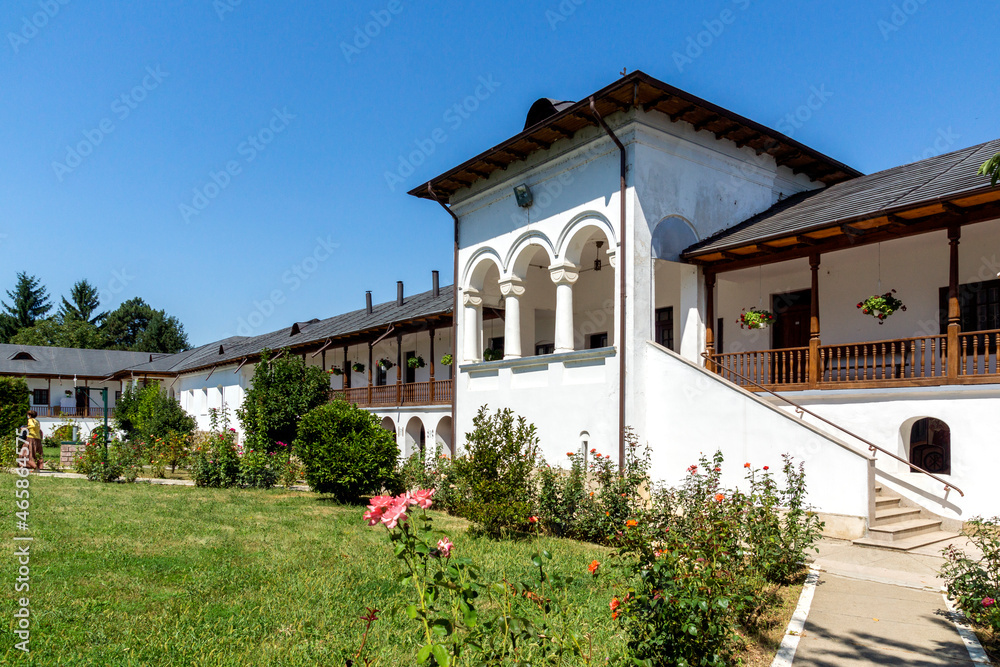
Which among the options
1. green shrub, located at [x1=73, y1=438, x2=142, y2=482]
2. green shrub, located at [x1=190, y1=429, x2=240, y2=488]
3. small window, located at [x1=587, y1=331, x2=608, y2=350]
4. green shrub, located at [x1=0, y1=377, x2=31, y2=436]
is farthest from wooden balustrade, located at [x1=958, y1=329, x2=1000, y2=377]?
green shrub, located at [x1=0, y1=377, x2=31, y2=436]

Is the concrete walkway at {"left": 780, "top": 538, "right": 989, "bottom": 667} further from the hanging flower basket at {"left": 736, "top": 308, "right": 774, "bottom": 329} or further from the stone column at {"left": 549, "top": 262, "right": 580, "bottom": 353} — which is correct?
the stone column at {"left": 549, "top": 262, "right": 580, "bottom": 353}

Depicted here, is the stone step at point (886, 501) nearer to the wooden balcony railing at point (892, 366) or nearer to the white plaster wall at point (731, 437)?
the white plaster wall at point (731, 437)

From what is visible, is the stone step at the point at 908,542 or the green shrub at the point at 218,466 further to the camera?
the green shrub at the point at 218,466

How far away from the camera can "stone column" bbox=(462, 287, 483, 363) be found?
15977 millimetres

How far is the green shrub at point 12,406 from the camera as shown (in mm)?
25703

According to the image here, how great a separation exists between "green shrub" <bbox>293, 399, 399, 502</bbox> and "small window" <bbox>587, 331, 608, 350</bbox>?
21.1ft

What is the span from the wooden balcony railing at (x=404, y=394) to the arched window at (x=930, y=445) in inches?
430

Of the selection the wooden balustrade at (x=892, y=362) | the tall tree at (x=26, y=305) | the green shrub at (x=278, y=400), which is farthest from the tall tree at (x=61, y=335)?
the wooden balustrade at (x=892, y=362)

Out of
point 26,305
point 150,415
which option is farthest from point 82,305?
point 150,415

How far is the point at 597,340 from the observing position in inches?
691

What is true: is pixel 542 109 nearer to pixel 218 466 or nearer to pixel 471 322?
pixel 471 322

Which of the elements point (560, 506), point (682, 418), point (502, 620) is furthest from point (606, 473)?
point (502, 620)

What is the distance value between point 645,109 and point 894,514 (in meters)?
7.45

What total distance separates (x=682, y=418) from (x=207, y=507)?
26.8 feet
